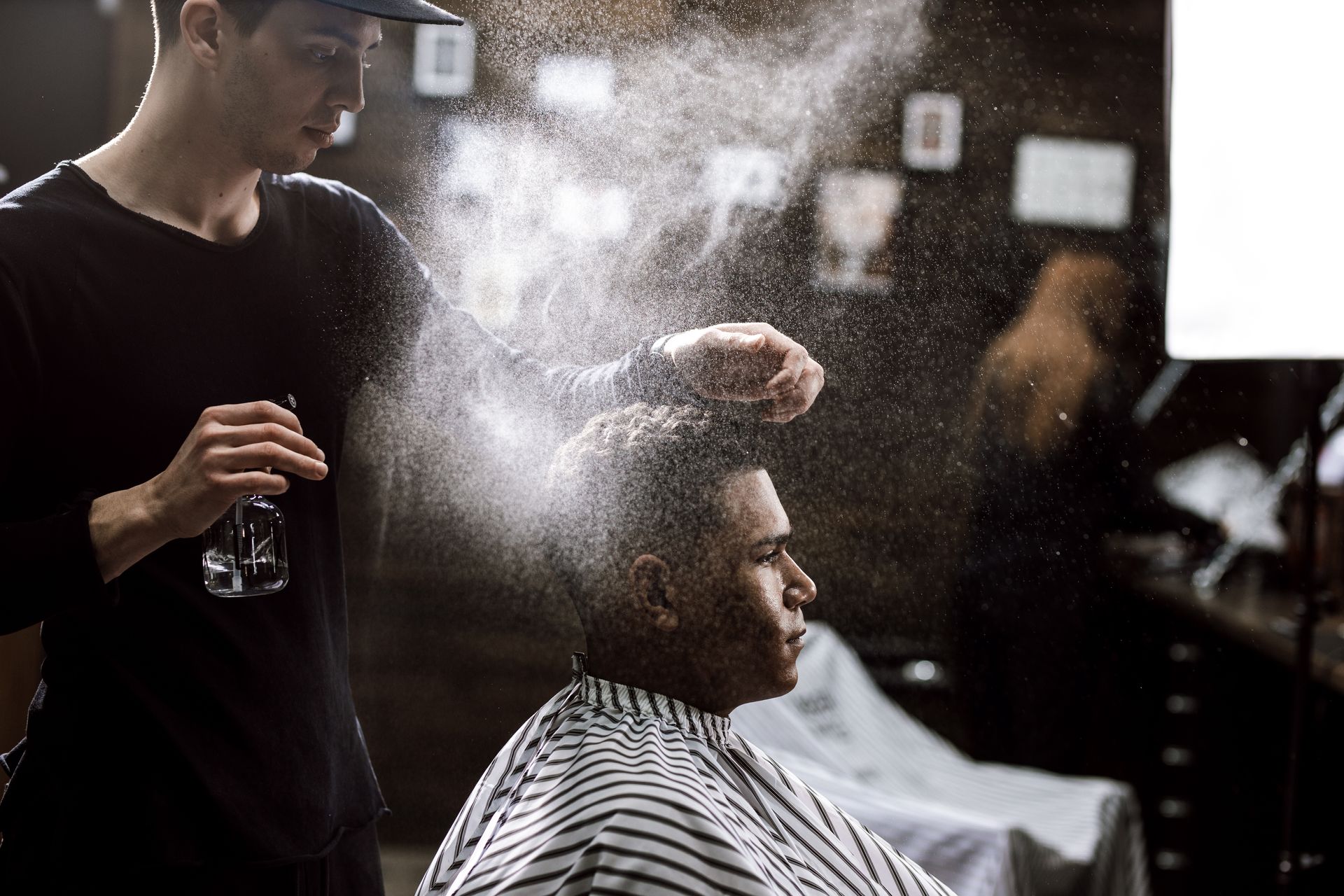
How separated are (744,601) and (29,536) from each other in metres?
0.68

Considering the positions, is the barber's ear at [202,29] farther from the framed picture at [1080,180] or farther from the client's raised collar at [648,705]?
the framed picture at [1080,180]

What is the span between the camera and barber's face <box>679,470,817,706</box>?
3.61 feet

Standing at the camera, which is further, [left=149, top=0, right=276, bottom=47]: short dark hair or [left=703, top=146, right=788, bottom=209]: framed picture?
[left=703, top=146, right=788, bottom=209]: framed picture

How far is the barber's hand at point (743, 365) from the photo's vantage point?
1.12 meters

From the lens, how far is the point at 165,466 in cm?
101

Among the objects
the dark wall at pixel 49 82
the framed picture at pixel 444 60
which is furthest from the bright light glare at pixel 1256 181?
the dark wall at pixel 49 82

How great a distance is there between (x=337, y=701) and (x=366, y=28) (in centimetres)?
72

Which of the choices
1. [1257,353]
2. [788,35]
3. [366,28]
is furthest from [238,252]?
[1257,353]

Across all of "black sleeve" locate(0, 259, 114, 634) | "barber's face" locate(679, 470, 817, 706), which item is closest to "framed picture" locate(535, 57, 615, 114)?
"barber's face" locate(679, 470, 817, 706)

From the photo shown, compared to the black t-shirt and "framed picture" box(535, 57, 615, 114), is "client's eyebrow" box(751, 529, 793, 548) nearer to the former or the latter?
the black t-shirt

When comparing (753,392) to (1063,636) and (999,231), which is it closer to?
(999,231)

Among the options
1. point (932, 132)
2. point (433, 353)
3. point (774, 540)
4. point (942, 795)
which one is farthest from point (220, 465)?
point (942, 795)

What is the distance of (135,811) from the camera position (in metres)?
1.02

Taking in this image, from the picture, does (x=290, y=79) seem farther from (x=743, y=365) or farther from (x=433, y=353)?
(x=743, y=365)
